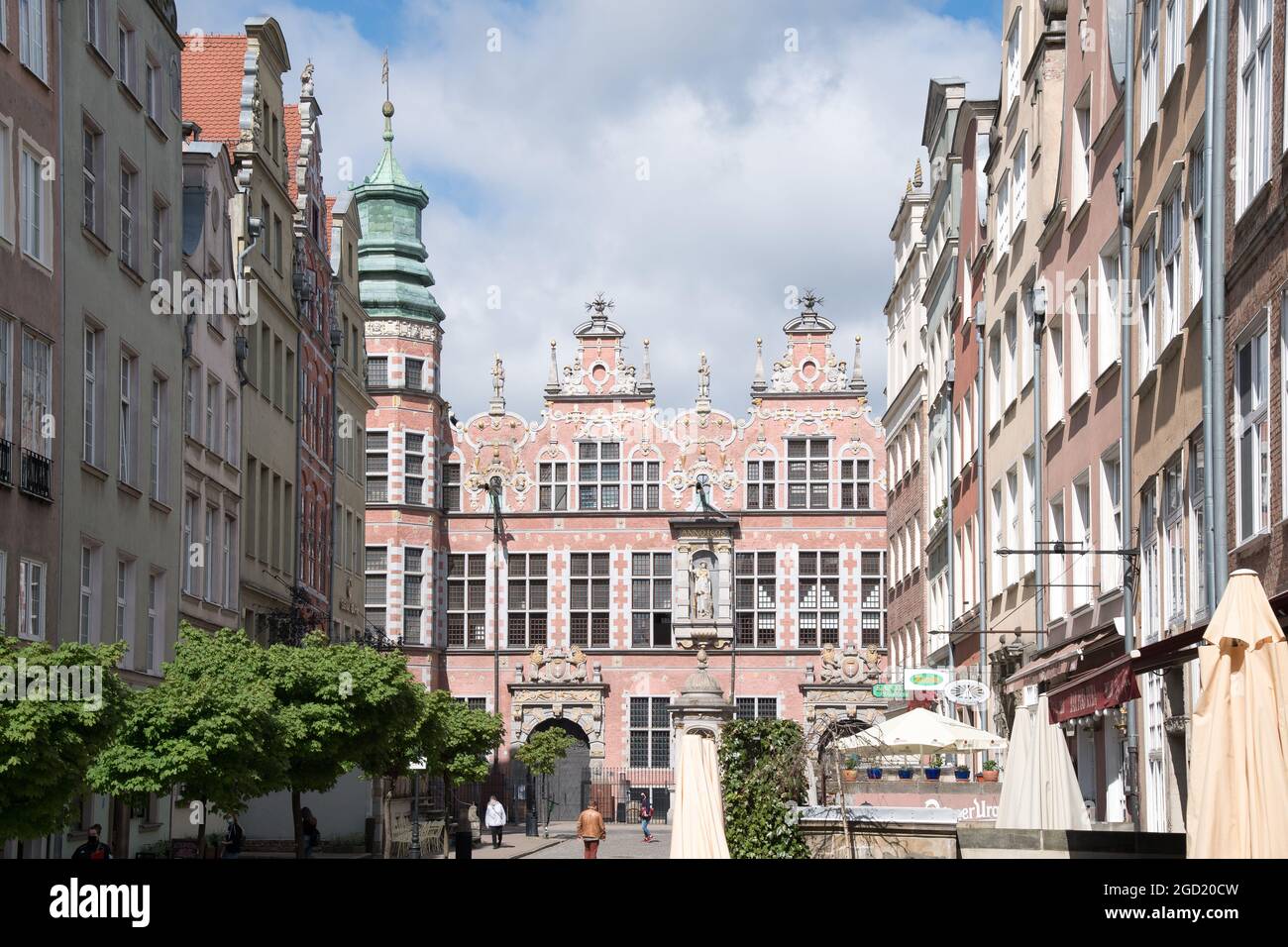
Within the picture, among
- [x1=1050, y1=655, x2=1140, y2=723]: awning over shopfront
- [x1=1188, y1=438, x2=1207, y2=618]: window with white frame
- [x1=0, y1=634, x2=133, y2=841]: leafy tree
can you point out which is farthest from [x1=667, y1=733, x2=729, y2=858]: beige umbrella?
[x1=0, y1=634, x2=133, y2=841]: leafy tree

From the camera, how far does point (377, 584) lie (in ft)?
197

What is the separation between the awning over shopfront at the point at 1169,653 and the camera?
13.0 m

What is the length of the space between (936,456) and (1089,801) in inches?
711

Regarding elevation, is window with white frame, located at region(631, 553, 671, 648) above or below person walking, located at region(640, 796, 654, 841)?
above

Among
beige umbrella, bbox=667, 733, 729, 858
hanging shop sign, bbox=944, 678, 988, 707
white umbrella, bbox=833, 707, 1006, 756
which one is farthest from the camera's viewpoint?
hanging shop sign, bbox=944, 678, 988, 707

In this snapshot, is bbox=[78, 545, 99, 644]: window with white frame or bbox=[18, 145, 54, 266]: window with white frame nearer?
bbox=[18, 145, 54, 266]: window with white frame

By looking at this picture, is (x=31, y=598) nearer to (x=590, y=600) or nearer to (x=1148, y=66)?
(x=1148, y=66)

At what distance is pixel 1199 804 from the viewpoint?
8906 millimetres

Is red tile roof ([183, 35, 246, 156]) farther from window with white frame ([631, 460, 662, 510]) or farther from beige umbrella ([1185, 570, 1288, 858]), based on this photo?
beige umbrella ([1185, 570, 1288, 858])

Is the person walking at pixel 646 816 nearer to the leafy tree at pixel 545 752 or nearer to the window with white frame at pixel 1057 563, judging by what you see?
the leafy tree at pixel 545 752

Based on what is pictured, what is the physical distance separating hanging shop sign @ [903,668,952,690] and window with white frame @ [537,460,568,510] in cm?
3346

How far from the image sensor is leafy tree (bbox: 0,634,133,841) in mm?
14031

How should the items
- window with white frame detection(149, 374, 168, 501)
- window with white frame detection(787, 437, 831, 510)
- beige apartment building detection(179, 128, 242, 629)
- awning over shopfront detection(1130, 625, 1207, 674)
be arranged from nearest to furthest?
awning over shopfront detection(1130, 625, 1207, 674) < window with white frame detection(149, 374, 168, 501) < beige apartment building detection(179, 128, 242, 629) < window with white frame detection(787, 437, 831, 510)
